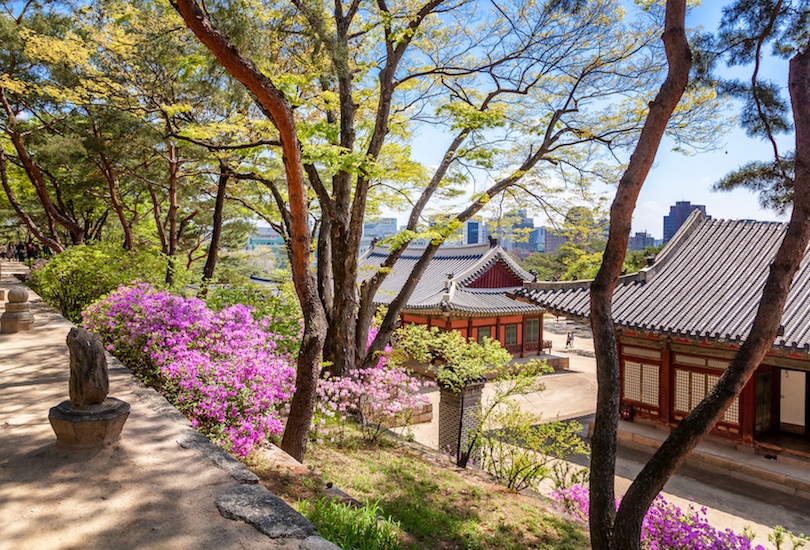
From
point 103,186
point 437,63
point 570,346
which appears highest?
point 437,63

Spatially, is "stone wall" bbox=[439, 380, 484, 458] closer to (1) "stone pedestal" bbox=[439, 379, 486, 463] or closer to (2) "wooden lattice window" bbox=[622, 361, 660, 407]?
(1) "stone pedestal" bbox=[439, 379, 486, 463]

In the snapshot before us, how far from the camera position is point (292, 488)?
395cm

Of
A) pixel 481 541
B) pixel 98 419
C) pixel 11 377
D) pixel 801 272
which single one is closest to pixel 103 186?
pixel 11 377

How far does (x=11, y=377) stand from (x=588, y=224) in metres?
8.62

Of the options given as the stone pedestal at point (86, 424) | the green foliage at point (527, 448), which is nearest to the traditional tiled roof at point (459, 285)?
the green foliage at point (527, 448)

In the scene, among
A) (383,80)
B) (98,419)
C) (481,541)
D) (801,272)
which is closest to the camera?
(98,419)

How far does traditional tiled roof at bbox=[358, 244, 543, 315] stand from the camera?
1830 cm

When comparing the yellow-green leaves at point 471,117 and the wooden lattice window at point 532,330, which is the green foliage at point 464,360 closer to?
the yellow-green leaves at point 471,117

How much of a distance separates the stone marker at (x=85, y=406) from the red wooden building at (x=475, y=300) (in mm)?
13969

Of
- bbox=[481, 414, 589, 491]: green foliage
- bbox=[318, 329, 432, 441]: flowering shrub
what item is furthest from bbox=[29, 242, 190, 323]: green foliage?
bbox=[481, 414, 589, 491]: green foliage

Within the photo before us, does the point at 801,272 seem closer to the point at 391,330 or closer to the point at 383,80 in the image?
the point at 391,330

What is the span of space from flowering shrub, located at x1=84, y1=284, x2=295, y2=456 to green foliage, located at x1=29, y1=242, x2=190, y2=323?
9.84ft

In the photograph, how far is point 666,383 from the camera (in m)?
10.3

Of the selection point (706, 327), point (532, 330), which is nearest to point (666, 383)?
point (706, 327)
